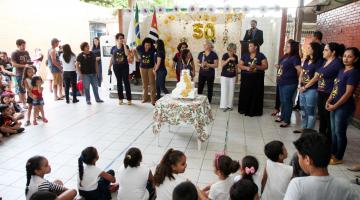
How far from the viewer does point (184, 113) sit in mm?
4195

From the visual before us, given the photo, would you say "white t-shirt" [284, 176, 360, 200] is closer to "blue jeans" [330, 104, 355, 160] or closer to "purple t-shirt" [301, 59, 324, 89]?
"blue jeans" [330, 104, 355, 160]

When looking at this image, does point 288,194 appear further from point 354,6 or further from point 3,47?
point 3,47

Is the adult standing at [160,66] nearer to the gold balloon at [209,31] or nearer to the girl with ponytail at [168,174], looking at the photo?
the gold balloon at [209,31]

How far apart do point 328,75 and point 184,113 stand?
6.59ft

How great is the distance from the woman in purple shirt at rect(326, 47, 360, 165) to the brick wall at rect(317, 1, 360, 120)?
88.4 inches

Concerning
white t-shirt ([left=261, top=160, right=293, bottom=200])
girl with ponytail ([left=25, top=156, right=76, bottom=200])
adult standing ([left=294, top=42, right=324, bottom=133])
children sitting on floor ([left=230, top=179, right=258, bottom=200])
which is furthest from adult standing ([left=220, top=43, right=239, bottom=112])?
children sitting on floor ([left=230, top=179, right=258, bottom=200])

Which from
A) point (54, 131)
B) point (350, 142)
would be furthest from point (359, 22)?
point (54, 131)

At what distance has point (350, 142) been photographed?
478 cm

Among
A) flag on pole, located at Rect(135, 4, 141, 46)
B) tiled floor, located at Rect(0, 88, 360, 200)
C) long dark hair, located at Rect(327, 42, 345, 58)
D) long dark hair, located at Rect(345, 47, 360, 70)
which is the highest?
flag on pole, located at Rect(135, 4, 141, 46)

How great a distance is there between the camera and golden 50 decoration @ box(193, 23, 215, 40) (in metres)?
8.20

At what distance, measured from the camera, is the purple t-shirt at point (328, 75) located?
3.83 m

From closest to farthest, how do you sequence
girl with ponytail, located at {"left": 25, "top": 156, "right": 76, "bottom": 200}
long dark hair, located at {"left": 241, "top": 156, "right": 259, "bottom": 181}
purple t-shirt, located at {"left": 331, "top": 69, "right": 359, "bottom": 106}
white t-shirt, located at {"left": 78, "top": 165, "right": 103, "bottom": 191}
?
1. long dark hair, located at {"left": 241, "top": 156, "right": 259, "bottom": 181}
2. girl with ponytail, located at {"left": 25, "top": 156, "right": 76, "bottom": 200}
3. white t-shirt, located at {"left": 78, "top": 165, "right": 103, "bottom": 191}
4. purple t-shirt, located at {"left": 331, "top": 69, "right": 359, "bottom": 106}

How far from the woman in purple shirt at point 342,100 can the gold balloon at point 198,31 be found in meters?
5.02

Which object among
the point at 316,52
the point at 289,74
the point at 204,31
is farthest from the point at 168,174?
the point at 204,31
